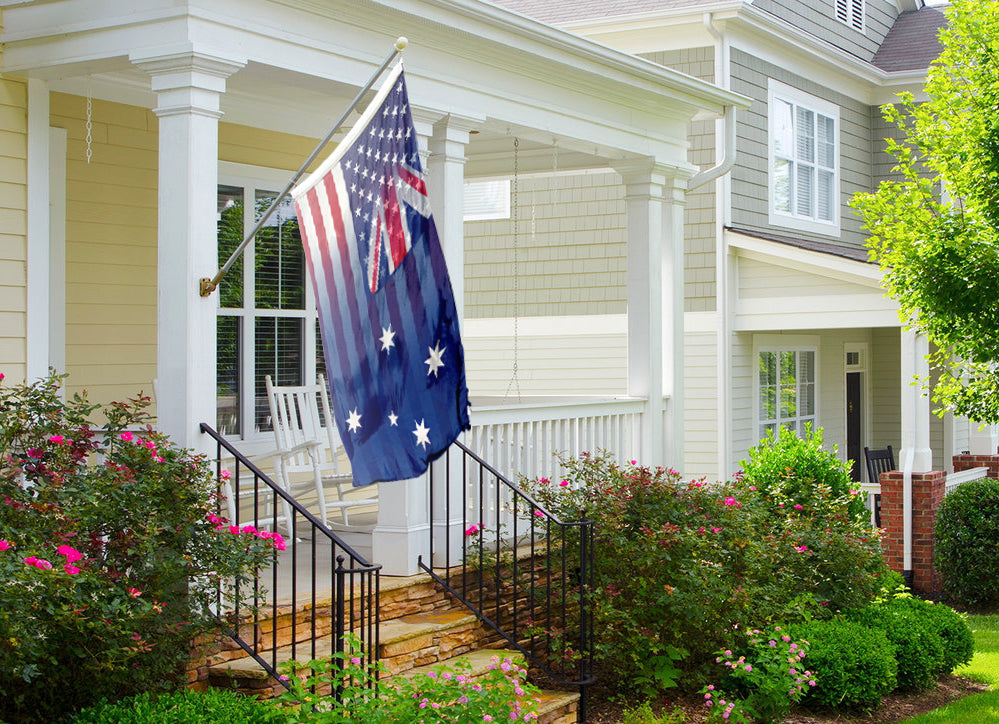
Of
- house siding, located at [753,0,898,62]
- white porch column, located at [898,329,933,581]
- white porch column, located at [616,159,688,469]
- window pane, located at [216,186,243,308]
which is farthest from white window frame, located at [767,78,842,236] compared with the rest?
window pane, located at [216,186,243,308]

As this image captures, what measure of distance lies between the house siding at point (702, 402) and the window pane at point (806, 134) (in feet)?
10.3

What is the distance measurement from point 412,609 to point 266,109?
388cm

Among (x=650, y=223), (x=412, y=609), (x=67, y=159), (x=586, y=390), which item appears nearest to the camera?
(x=412, y=609)

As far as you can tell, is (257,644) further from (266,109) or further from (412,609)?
(266,109)

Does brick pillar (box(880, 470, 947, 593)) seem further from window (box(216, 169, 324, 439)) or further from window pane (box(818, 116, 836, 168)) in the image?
window (box(216, 169, 324, 439))

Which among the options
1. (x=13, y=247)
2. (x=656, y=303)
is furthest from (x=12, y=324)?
(x=656, y=303)

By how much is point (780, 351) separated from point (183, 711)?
37.3 feet

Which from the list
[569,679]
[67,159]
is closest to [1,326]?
[67,159]

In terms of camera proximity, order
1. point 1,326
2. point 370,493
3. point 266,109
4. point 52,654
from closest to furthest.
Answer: point 52,654
point 1,326
point 266,109
point 370,493

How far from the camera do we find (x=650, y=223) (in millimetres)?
9289

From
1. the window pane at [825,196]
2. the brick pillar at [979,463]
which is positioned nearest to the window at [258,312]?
the brick pillar at [979,463]

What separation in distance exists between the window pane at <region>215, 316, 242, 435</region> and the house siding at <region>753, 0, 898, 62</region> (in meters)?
8.35

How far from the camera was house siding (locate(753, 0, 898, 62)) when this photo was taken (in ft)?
49.8

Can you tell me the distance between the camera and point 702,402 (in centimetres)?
1371
